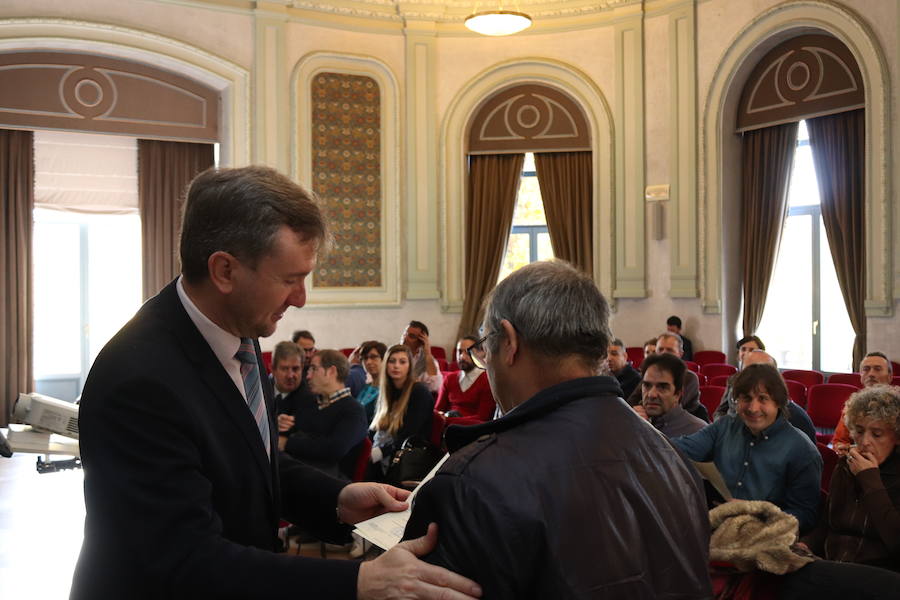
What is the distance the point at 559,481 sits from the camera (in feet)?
3.89

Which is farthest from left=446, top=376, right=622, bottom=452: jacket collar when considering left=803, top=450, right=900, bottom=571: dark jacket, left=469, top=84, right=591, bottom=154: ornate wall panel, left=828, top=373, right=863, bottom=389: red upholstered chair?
left=469, top=84, right=591, bottom=154: ornate wall panel

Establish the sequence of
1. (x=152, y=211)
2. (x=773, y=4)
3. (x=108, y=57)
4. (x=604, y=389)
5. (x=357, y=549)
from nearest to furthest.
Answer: (x=604, y=389)
(x=357, y=549)
(x=773, y=4)
(x=108, y=57)
(x=152, y=211)

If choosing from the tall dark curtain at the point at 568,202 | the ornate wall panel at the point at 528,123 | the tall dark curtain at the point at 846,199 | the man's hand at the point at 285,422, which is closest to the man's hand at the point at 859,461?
the man's hand at the point at 285,422

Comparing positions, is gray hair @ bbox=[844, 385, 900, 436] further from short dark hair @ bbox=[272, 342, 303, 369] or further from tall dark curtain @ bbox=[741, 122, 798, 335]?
tall dark curtain @ bbox=[741, 122, 798, 335]

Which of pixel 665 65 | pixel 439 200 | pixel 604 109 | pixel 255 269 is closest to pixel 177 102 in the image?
pixel 439 200

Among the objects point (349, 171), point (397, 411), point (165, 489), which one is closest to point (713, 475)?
point (165, 489)

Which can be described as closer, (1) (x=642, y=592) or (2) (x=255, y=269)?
(1) (x=642, y=592)

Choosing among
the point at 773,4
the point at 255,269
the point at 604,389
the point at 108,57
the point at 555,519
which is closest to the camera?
the point at 555,519

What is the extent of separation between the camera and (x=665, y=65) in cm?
1062

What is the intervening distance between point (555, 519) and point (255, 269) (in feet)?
2.18

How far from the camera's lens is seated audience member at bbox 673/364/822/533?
339 cm

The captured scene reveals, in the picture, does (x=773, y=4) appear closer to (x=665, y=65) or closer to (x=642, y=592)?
(x=665, y=65)

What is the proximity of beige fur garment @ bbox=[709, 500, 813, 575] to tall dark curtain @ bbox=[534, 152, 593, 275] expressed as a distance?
9.28 meters

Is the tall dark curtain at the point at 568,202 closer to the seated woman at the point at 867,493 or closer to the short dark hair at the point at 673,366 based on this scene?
the short dark hair at the point at 673,366
